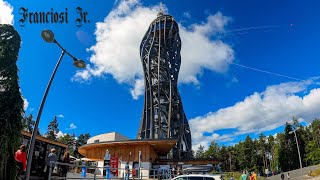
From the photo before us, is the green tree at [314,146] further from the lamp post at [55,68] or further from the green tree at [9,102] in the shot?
the green tree at [9,102]

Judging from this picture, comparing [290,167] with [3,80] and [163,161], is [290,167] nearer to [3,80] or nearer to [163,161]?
[163,161]

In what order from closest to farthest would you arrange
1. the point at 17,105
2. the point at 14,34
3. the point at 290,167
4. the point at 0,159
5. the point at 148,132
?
the point at 0,159 → the point at 17,105 → the point at 14,34 → the point at 148,132 → the point at 290,167

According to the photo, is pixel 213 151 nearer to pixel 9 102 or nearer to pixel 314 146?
pixel 314 146

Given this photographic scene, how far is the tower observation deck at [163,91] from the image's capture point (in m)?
54.0

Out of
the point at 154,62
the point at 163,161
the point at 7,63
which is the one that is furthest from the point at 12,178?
the point at 154,62

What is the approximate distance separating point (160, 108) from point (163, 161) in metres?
19.2

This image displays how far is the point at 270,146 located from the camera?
4555 inches

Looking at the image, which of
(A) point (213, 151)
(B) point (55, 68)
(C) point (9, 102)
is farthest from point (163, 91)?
(A) point (213, 151)

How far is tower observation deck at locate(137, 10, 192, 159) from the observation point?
54000mm

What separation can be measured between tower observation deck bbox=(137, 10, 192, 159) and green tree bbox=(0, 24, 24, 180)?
45.2 metres

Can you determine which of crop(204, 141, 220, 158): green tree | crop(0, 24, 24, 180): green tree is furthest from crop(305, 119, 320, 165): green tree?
crop(0, 24, 24, 180): green tree

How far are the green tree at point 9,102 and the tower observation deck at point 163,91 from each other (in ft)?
148

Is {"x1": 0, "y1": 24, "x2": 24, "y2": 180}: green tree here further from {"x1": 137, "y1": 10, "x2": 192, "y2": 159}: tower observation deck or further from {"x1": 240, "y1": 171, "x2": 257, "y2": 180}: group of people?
{"x1": 137, "y1": 10, "x2": 192, "y2": 159}: tower observation deck

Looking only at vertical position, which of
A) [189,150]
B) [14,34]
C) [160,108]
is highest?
[160,108]
